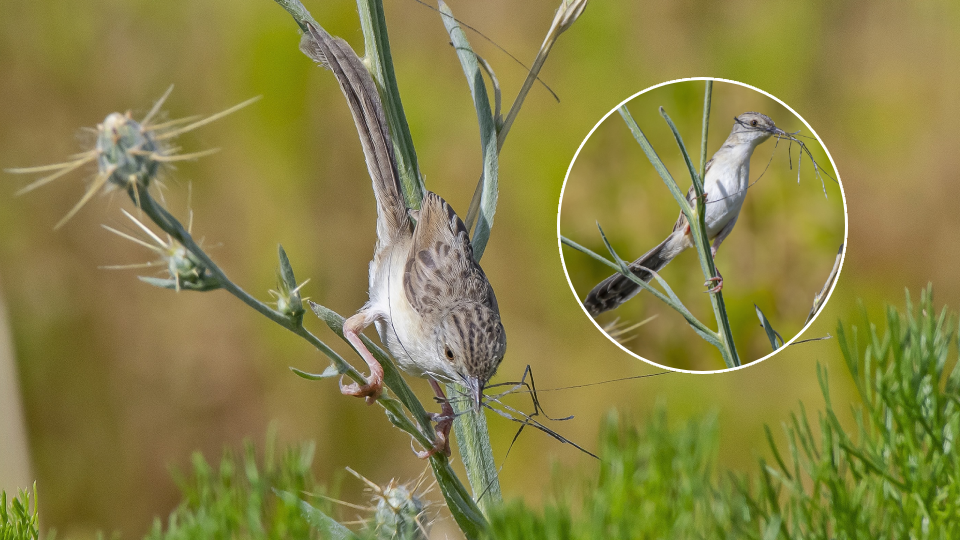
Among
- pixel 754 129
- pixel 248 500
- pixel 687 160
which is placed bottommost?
pixel 248 500

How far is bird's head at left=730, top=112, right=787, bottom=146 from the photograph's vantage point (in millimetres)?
2049

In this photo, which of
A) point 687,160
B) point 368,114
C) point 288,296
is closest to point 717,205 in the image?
point 687,160

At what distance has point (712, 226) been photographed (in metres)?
1.97

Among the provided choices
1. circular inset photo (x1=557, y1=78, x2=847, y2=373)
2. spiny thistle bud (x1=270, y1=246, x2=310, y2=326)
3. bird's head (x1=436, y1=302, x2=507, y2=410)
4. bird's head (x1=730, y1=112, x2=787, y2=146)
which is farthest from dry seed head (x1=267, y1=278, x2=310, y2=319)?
bird's head (x1=730, y1=112, x2=787, y2=146)

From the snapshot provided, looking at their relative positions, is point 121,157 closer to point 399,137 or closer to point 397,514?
point 399,137

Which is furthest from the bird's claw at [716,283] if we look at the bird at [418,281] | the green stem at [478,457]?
the green stem at [478,457]

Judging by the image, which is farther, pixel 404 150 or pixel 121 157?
pixel 404 150

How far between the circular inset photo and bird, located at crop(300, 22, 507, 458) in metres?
0.28

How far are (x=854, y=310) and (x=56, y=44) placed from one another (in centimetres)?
359

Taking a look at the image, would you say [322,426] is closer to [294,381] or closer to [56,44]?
[294,381]

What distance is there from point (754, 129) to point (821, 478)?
1259 mm

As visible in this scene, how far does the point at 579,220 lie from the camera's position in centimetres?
240

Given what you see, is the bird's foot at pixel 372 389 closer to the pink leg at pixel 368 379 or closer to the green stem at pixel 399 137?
the pink leg at pixel 368 379

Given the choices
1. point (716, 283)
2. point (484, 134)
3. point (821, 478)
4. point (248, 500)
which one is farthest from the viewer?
point (716, 283)
